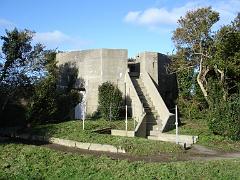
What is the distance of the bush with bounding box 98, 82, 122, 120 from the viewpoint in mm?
22531

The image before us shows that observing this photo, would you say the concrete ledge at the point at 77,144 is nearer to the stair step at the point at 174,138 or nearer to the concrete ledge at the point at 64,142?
the concrete ledge at the point at 64,142

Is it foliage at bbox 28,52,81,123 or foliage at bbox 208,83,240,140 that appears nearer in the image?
foliage at bbox 208,83,240,140

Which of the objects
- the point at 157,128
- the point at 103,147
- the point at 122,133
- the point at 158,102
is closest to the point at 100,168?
the point at 103,147

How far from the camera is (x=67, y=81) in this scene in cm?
2692

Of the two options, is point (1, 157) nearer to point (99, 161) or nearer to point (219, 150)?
point (99, 161)

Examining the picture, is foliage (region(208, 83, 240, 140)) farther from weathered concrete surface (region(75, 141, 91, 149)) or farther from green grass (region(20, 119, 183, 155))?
weathered concrete surface (region(75, 141, 91, 149))

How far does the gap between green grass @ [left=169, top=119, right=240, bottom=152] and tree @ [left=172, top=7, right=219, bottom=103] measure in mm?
1897

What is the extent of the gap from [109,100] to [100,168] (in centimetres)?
1127

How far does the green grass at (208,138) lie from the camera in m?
16.5

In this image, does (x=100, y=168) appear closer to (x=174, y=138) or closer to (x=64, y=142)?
(x=64, y=142)

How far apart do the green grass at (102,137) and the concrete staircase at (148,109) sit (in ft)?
4.75

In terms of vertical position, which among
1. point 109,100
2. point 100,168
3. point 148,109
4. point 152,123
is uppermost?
point 109,100

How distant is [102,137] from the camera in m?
17.0

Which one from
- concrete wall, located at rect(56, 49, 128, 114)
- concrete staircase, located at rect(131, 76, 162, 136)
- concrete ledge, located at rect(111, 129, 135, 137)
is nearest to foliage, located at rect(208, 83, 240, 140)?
concrete staircase, located at rect(131, 76, 162, 136)
